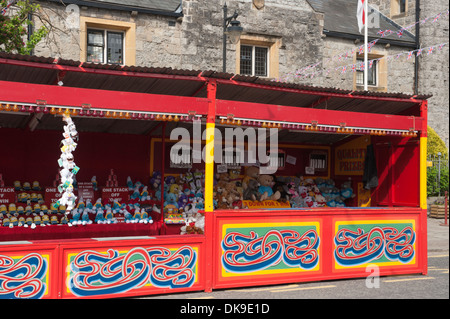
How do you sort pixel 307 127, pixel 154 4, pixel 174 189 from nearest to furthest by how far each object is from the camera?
pixel 307 127
pixel 174 189
pixel 154 4

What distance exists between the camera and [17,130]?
10148 mm

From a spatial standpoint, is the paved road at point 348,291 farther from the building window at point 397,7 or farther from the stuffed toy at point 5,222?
the building window at point 397,7

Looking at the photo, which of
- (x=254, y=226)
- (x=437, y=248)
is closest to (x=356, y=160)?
(x=437, y=248)

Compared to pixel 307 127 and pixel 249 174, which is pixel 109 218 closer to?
pixel 249 174

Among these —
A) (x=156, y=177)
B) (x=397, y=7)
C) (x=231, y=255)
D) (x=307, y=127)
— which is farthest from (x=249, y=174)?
(x=397, y=7)

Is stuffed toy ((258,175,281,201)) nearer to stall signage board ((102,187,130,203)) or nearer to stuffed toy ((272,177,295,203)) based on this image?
stuffed toy ((272,177,295,203))

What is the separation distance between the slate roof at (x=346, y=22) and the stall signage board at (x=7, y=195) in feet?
40.0

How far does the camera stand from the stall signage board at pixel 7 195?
974 centimetres

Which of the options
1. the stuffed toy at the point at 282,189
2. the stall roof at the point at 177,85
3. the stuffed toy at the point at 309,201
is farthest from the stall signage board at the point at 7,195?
the stuffed toy at the point at 309,201

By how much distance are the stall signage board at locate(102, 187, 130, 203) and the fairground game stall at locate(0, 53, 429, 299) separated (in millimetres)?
27

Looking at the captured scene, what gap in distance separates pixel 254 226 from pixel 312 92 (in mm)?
2621

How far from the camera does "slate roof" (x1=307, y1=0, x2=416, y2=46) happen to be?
18688mm

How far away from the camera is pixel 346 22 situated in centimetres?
1989

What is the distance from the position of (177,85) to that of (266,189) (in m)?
4.32
